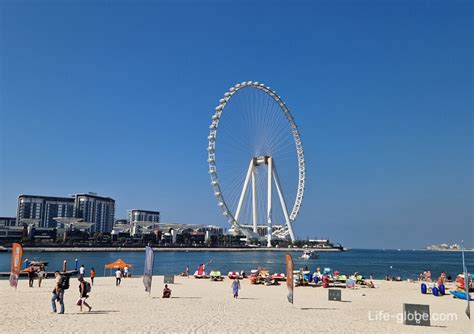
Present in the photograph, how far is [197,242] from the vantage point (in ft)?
551

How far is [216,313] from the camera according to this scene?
51.1 ft

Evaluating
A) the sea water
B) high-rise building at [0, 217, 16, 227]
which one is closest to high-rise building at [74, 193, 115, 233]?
high-rise building at [0, 217, 16, 227]

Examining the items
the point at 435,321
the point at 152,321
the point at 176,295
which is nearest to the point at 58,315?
the point at 152,321

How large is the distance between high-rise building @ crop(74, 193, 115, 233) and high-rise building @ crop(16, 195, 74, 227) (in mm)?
2895

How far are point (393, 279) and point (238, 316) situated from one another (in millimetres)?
25893

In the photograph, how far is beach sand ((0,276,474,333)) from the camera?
1274cm

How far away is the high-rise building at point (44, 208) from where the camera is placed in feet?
540

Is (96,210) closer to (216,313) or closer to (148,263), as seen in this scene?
(148,263)

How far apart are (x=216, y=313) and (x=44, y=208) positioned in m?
169

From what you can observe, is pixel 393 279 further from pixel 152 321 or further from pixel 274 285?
pixel 152 321

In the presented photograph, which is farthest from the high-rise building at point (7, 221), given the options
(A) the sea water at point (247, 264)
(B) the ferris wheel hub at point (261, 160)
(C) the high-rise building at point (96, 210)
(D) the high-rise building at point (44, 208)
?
(B) the ferris wheel hub at point (261, 160)

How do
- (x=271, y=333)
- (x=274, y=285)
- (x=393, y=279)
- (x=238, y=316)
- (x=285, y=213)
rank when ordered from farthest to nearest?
(x=285, y=213) < (x=393, y=279) < (x=274, y=285) < (x=238, y=316) < (x=271, y=333)

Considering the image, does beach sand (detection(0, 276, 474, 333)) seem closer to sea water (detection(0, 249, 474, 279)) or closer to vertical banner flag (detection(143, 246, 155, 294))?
vertical banner flag (detection(143, 246, 155, 294))

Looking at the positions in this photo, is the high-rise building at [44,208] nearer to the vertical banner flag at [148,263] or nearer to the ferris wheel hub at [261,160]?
the ferris wheel hub at [261,160]
